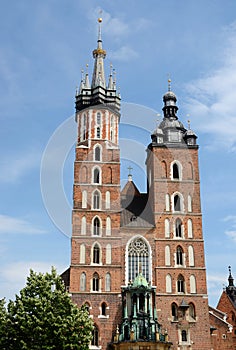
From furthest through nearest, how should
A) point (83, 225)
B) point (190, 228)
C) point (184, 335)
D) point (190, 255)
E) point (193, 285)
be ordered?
point (190, 228), point (83, 225), point (190, 255), point (193, 285), point (184, 335)

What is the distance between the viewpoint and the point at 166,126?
49562 mm

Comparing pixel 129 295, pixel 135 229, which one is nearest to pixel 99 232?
pixel 135 229

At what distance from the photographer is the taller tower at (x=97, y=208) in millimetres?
40406

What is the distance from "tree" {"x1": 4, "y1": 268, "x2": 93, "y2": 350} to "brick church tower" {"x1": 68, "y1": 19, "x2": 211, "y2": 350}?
714 centimetres

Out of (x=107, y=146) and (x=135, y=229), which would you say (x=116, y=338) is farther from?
(x=107, y=146)

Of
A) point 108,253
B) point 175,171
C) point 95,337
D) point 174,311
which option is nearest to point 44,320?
point 95,337

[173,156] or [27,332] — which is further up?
[173,156]

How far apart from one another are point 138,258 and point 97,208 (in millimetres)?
6025

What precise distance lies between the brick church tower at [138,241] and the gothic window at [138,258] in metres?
0.09

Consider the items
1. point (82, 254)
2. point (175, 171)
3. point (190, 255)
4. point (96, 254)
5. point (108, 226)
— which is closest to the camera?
point (82, 254)

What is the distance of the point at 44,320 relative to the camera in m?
31.2

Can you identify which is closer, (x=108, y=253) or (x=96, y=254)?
(x=108, y=253)

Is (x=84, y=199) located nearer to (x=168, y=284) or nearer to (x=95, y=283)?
(x=95, y=283)

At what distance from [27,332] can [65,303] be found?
3.14m
